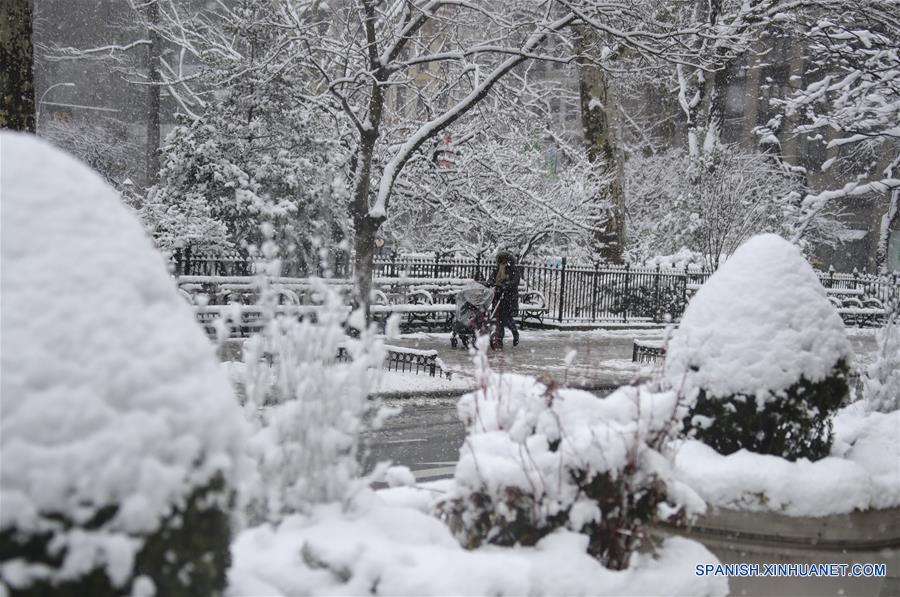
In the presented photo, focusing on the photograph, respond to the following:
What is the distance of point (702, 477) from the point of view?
17.5 ft

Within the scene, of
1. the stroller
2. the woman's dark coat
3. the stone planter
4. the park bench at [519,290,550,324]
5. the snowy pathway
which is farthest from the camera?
the park bench at [519,290,550,324]

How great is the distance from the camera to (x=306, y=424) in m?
3.38

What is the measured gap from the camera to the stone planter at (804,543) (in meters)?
5.18

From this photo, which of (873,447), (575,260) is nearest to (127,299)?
(873,447)

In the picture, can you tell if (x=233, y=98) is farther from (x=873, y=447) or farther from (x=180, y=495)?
(x=180, y=495)

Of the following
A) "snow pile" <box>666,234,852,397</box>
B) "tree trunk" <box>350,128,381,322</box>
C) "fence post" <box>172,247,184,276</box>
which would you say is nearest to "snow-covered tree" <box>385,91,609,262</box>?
"fence post" <box>172,247,184,276</box>

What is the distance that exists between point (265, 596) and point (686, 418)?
362 cm

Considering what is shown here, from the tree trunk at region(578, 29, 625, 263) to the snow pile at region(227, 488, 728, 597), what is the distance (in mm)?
22023

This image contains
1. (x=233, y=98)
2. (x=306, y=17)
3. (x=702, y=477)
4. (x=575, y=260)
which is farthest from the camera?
(x=575, y=260)

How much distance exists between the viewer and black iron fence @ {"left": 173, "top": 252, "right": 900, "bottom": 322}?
20.1 metres

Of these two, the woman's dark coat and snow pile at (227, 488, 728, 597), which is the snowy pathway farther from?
the woman's dark coat

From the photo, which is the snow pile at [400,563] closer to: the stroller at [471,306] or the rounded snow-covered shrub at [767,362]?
the rounded snow-covered shrub at [767,362]

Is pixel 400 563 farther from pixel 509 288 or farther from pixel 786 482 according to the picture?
pixel 509 288

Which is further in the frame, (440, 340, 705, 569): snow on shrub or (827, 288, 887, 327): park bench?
(827, 288, 887, 327): park bench
